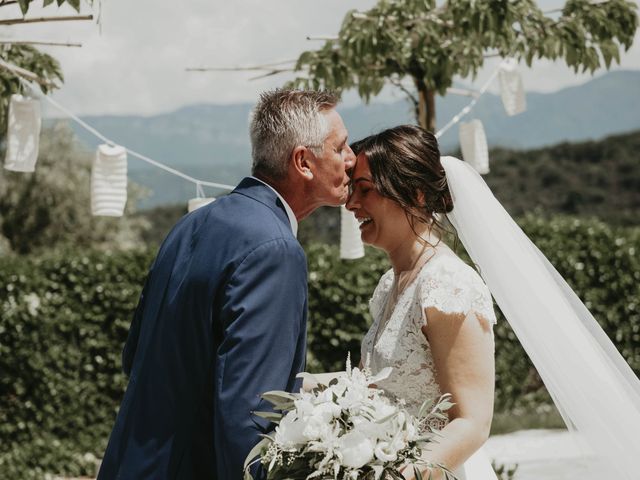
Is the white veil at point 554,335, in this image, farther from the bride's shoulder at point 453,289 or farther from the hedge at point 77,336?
the hedge at point 77,336

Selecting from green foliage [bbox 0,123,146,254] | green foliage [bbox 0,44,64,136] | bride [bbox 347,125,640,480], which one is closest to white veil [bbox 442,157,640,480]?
bride [bbox 347,125,640,480]

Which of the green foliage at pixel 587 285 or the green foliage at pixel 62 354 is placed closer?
the green foliage at pixel 62 354

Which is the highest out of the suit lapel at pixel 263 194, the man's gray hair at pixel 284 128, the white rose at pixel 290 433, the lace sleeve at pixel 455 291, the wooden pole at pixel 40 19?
the wooden pole at pixel 40 19

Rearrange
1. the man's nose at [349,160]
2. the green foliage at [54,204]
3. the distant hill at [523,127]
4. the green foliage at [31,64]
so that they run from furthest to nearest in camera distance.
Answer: the distant hill at [523,127], the green foliage at [54,204], the green foliage at [31,64], the man's nose at [349,160]

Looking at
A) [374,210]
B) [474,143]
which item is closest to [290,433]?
[374,210]

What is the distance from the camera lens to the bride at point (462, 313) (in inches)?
95.5

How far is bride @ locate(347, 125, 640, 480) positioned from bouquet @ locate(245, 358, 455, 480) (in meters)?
0.23

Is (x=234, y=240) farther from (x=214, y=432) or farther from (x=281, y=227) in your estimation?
(x=214, y=432)

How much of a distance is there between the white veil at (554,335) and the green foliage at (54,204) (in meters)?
18.1

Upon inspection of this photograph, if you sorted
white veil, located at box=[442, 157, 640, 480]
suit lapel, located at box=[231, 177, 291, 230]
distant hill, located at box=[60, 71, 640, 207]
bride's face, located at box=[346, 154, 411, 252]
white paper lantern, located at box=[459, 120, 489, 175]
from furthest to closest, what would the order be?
distant hill, located at box=[60, 71, 640, 207]
white paper lantern, located at box=[459, 120, 489, 175]
white veil, located at box=[442, 157, 640, 480]
bride's face, located at box=[346, 154, 411, 252]
suit lapel, located at box=[231, 177, 291, 230]

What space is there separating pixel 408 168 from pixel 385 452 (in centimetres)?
98

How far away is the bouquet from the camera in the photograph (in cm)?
203

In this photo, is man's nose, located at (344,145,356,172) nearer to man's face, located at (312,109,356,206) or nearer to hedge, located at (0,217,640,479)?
man's face, located at (312,109,356,206)

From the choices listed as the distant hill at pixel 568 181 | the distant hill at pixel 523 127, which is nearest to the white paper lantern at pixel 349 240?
the distant hill at pixel 568 181
